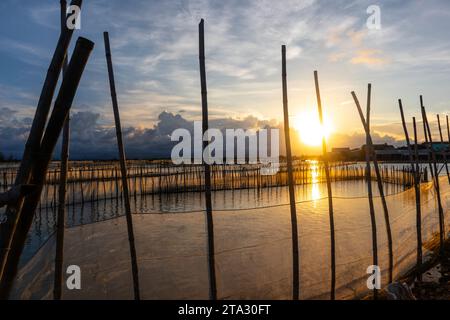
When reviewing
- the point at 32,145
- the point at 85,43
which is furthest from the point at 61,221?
the point at 85,43

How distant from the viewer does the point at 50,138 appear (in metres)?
1.49

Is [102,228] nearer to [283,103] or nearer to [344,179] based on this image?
Result: [283,103]

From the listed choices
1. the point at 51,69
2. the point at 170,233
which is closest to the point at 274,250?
the point at 170,233

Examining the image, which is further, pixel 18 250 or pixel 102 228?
pixel 102 228

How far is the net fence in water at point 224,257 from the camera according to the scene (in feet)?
16.8

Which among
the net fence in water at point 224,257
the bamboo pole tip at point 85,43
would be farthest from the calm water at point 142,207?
the bamboo pole tip at point 85,43

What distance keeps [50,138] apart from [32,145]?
9cm

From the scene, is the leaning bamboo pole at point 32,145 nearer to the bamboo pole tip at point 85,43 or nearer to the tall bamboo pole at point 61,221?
the bamboo pole tip at point 85,43

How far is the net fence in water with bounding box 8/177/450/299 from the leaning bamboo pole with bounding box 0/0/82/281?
154 inches

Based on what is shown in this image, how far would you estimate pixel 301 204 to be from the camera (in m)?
Answer: 13.2

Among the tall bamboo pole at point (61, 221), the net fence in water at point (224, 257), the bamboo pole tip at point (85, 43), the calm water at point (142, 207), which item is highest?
the bamboo pole tip at point (85, 43)

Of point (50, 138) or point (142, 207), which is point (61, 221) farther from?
point (142, 207)

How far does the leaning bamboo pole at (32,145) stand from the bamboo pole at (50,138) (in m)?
0.03
